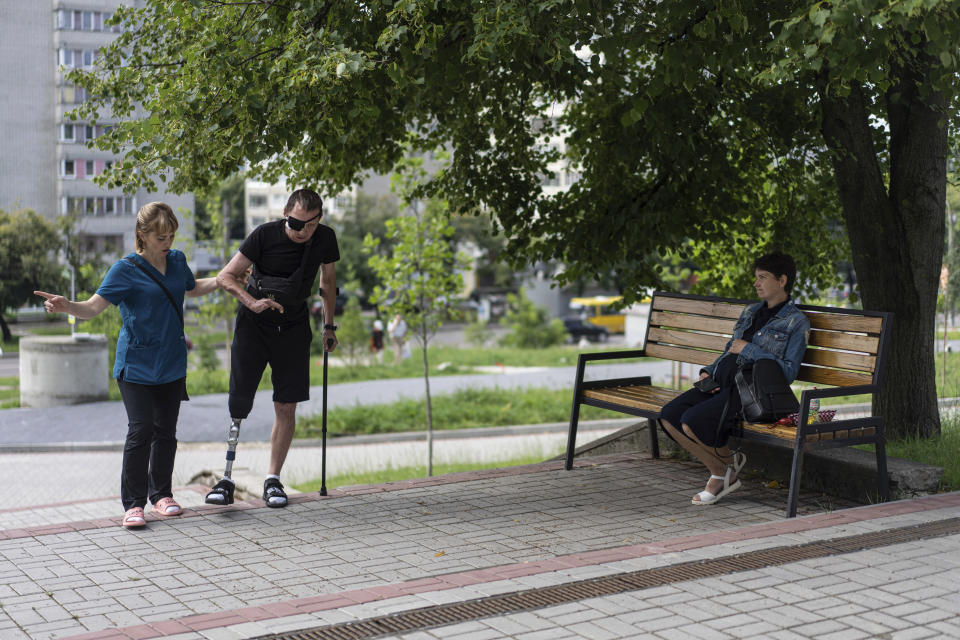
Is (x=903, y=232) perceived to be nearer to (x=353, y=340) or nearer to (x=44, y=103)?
(x=353, y=340)

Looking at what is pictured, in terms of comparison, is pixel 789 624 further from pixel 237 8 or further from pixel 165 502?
pixel 237 8

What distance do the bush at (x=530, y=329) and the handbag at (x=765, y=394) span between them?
109ft

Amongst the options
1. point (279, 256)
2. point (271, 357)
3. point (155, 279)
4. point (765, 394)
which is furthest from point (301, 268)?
point (765, 394)

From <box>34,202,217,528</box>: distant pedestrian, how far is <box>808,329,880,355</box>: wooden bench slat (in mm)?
3838

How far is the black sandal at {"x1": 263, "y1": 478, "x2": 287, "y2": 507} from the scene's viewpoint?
21.2 feet

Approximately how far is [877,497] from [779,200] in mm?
3983

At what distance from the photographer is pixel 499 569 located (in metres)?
5.07

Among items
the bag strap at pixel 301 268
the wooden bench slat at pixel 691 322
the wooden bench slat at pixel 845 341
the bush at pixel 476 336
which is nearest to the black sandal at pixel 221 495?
the bag strap at pixel 301 268

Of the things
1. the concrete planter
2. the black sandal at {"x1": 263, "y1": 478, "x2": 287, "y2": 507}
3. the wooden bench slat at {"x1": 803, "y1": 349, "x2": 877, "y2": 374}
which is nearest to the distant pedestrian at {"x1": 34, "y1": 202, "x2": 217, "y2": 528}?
the black sandal at {"x1": 263, "y1": 478, "x2": 287, "y2": 507}

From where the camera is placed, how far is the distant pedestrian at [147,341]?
6.05 meters

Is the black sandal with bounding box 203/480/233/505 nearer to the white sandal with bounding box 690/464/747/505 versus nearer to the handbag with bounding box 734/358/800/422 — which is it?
the white sandal with bounding box 690/464/747/505

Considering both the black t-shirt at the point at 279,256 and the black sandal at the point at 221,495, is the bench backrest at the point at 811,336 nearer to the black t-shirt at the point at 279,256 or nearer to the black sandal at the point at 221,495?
the black t-shirt at the point at 279,256

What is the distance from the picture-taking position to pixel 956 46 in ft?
18.5

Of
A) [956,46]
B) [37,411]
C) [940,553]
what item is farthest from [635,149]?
[37,411]
